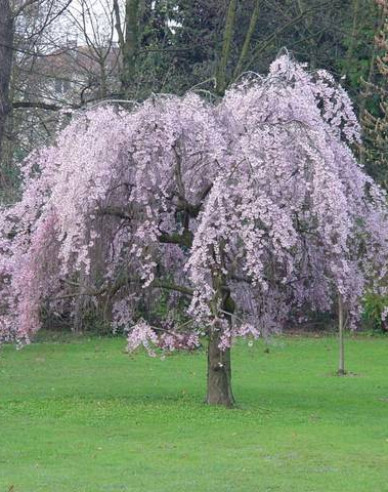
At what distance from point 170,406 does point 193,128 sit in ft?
11.4

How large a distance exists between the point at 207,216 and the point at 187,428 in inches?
89.2

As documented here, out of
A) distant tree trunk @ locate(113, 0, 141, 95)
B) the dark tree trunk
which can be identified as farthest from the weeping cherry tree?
distant tree trunk @ locate(113, 0, 141, 95)

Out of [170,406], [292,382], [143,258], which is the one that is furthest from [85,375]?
[143,258]

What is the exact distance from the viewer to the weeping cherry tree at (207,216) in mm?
12680

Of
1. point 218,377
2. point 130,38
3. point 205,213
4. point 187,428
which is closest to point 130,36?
point 130,38

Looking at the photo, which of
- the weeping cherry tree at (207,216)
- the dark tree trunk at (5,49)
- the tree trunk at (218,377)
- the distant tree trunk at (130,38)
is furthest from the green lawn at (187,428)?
the distant tree trunk at (130,38)

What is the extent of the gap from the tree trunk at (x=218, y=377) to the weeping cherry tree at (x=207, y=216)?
0.02m

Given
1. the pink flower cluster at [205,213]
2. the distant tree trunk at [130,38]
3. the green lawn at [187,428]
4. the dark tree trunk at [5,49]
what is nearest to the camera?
the green lawn at [187,428]

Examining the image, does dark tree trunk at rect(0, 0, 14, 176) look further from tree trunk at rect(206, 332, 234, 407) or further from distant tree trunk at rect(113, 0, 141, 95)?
tree trunk at rect(206, 332, 234, 407)

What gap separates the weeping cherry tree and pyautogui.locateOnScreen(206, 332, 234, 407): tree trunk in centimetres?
2

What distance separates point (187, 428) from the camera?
1241 cm

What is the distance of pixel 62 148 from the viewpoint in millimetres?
13406

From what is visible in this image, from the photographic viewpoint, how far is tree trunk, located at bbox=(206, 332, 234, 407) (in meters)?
13.9

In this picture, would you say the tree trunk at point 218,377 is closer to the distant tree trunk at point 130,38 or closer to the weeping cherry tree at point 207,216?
the weeping cherry tree at point 207,216
